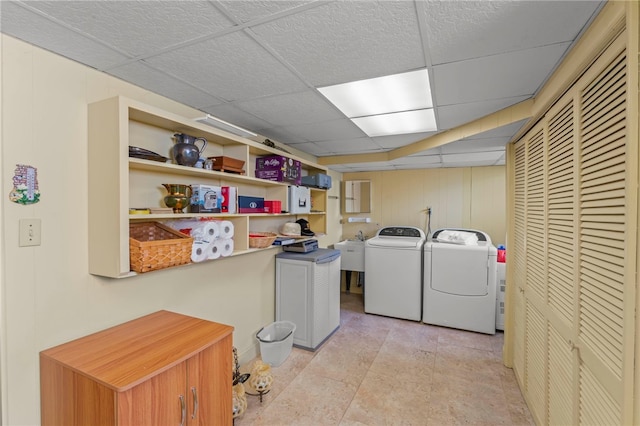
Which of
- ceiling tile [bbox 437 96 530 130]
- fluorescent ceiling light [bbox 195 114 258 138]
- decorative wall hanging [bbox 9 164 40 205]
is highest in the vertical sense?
ceiling tile [bbox 437 96 530 130]

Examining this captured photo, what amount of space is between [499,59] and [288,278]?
243 cm

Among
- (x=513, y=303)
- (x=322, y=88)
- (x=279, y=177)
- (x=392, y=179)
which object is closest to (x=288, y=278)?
(x=279, y=177)

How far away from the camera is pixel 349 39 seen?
4.16 ft

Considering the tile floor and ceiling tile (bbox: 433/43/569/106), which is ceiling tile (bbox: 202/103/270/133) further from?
the tile floor

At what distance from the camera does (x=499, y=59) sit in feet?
4.63

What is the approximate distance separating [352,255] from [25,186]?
371 cm

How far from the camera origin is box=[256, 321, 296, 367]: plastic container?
2555 mm

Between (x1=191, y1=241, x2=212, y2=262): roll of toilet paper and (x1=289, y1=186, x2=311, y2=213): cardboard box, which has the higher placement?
(x1=289, y1=186, x2=311, y2=213): cardboard box

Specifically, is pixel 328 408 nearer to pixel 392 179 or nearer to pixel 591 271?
pixel 591 271

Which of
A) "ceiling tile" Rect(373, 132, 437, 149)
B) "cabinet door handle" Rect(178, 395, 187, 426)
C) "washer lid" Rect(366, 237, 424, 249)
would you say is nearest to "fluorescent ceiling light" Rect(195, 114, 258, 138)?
"ceiling tile" Rect(373, 132, 437, 149)

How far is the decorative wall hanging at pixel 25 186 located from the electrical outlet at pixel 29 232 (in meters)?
0.09

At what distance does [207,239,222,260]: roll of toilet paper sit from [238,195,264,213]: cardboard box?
1.31ft

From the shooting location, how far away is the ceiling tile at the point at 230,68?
52.8 inches

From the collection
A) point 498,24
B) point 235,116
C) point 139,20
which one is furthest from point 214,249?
point 498,24
